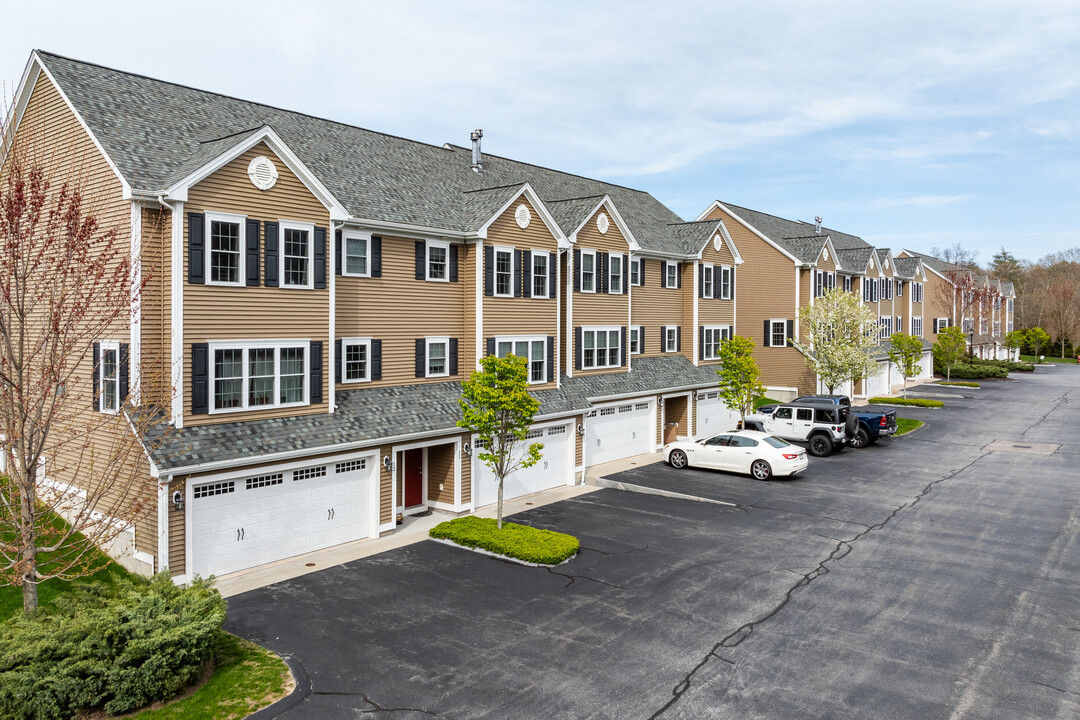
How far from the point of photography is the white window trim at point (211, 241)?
52.0ft

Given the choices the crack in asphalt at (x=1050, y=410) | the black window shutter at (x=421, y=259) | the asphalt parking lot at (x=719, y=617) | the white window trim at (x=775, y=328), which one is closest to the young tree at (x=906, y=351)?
the crack in asphalt at (x=1050, y=410)

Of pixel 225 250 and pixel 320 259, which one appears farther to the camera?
pixel 320 259

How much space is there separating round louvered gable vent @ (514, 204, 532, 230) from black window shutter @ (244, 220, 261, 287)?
9.37m

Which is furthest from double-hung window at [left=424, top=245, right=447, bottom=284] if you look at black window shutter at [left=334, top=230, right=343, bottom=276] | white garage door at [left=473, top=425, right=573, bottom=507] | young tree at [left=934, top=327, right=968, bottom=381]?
young tree at [left=934, top=327, right=968, bottom=381]

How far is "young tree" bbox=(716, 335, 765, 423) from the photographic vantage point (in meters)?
31.5

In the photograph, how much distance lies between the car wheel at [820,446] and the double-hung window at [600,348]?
356 inches

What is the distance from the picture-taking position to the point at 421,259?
2186 centimetres

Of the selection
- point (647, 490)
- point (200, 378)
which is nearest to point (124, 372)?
point (200, 378)

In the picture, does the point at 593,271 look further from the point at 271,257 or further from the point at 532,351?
the point at 271,257

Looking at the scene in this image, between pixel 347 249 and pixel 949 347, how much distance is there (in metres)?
Answer: 57.0

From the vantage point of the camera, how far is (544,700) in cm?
1041

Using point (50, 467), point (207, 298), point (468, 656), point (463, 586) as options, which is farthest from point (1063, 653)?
point (50, 467)

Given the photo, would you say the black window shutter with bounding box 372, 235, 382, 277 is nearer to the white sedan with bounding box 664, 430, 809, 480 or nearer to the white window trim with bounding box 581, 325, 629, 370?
the white window trim with bounding box 581, 325, 629, 370

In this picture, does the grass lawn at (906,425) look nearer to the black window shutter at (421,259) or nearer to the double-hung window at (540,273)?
the double-hung window at (540,273)
